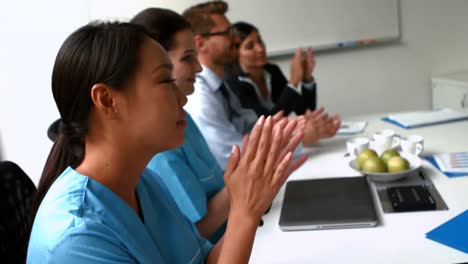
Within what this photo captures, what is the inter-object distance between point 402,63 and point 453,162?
206 centimetres

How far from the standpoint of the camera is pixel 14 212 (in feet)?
3.43

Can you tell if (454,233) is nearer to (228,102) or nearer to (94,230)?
(94,230)

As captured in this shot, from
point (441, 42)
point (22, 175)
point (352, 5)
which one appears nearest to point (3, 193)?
point (22, 175)

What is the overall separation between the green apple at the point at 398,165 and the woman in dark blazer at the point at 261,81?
3.05 feet

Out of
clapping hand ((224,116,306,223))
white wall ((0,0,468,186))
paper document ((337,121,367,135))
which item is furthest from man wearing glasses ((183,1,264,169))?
white wall ((0,0,468,186))

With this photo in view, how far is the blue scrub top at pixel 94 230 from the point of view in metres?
0.68

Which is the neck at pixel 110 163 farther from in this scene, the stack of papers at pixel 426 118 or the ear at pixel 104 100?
the stack of papers at pixel 426 118

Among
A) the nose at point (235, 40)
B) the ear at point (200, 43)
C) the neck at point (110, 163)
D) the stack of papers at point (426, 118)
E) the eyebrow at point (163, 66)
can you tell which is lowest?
the stack of papers at point (426, 118)

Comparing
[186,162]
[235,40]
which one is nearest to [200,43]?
[235,40]

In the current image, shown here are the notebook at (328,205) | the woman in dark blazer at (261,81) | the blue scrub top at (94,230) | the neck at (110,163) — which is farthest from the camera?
the woman in dark blazer at (261,81)

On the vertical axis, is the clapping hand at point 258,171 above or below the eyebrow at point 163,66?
below

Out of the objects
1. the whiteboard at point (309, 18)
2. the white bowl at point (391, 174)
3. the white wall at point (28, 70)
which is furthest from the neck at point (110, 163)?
the whiteboard at point (309, 18)

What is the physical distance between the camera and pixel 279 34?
3.21m

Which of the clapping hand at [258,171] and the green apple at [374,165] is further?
the green apple at [374,165]
